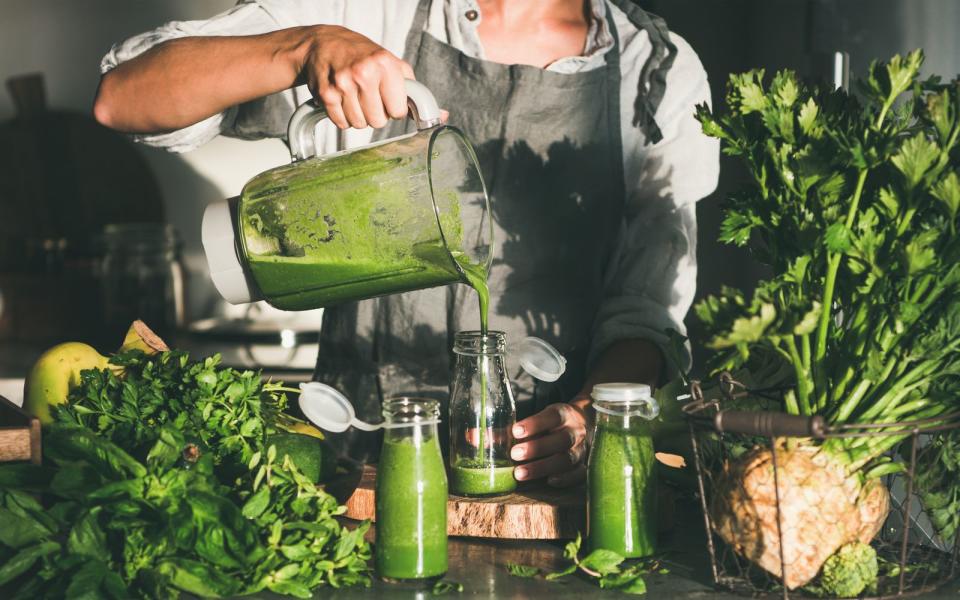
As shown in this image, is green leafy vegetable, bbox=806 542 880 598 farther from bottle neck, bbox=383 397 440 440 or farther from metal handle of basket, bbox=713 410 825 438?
bottle neck, bbox=383 397 440 440

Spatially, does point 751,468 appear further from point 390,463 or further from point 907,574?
point 390,463

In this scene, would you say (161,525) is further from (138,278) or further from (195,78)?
(138,278)

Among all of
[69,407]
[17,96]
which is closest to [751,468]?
[69,407]

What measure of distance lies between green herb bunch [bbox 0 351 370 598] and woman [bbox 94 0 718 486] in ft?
1.89

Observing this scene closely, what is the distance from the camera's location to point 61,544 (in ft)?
2.81

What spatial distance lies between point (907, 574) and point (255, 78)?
2.97ft

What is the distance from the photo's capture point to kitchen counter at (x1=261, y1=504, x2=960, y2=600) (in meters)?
0.89

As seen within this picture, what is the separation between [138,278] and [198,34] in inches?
56.1

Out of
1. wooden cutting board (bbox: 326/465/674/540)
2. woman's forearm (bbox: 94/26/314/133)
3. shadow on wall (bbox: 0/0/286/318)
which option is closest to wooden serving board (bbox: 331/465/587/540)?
wooden cutting board (bbox: 326/465/674/540)

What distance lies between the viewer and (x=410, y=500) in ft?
2.96

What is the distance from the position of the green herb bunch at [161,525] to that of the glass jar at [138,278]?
1.71m

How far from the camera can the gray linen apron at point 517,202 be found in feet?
5.04

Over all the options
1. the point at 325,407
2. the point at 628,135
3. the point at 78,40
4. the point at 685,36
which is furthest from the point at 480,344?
the point at 78,40

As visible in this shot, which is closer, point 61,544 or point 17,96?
point 61,544
